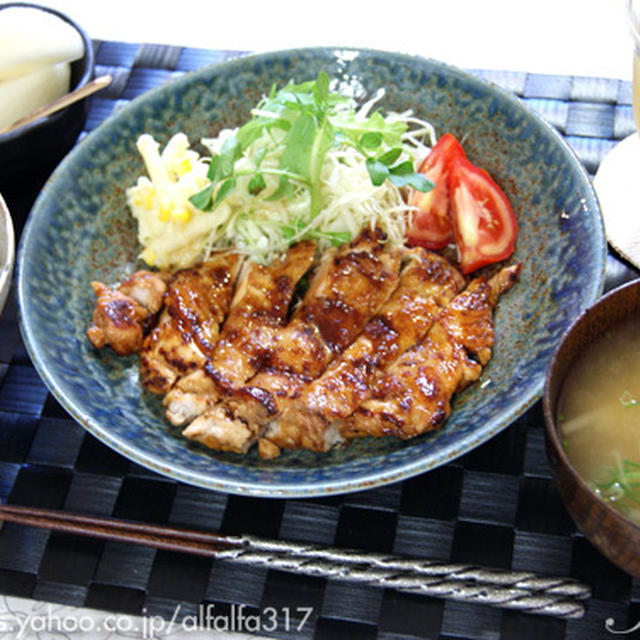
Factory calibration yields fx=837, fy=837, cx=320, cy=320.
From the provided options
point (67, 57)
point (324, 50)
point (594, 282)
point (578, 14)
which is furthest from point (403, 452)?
point (578, 14)

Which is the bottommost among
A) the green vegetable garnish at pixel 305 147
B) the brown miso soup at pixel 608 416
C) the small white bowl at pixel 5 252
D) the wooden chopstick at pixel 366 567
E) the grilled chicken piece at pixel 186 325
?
the wooden chopstick at pixel 366 567

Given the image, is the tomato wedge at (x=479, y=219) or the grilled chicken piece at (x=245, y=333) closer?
the grilled chicken piece at (x=245, y=333)

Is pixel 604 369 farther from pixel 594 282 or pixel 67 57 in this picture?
pixel 67 57

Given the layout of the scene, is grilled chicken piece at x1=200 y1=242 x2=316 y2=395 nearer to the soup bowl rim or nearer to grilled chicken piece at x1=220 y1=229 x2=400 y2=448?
grilled chicken piece at x1=220 y1=229 x2=400 y2=448

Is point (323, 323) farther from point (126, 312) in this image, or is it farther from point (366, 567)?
point (366, 567)

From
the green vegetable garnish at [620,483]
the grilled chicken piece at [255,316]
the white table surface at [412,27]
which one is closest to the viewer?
the green vegetable garnish at [620,483]

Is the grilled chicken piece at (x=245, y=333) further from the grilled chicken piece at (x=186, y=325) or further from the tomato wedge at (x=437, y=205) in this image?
the tomato wedge at (x=437, y=205)

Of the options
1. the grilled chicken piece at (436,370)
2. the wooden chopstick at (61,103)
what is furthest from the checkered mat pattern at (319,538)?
the wooden chopstick at (61,103)
